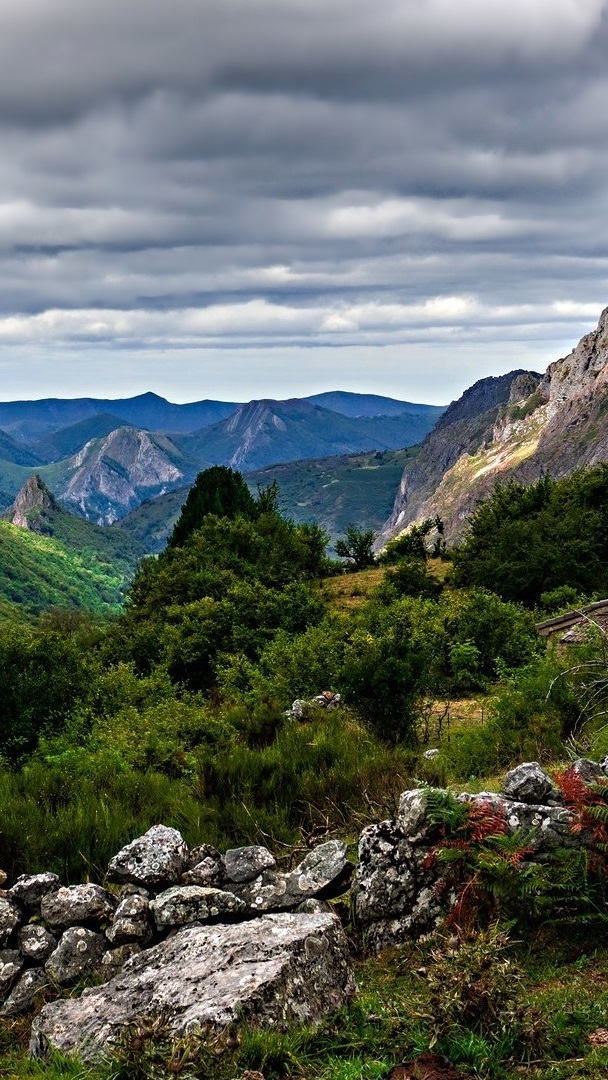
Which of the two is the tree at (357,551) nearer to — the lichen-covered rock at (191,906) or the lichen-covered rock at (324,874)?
the lichen-covered rock at (324,874)

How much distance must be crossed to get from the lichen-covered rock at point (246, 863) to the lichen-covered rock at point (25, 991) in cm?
188

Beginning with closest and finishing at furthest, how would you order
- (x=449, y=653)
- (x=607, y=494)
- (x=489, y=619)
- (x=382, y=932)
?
(x=382, y=932) → (x=449, y=653) → (x=489, y=619) → (x=607, y=494)

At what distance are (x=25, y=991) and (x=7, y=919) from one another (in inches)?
28.4

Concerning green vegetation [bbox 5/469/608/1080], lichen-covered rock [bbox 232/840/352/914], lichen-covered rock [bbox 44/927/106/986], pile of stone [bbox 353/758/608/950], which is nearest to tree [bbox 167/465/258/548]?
green vegetation [bbox 5/469/608/1080]

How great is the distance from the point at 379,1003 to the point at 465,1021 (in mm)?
784

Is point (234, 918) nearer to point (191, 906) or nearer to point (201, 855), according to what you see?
point (191, 906)

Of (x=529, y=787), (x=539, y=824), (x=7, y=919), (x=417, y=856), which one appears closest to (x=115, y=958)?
(x=7, y=919)

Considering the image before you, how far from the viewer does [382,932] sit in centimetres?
718

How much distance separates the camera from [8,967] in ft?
24.2

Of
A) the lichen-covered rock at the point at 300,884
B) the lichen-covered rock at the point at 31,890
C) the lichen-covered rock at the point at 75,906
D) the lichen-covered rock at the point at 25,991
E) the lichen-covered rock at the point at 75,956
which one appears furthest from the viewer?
the lichen-covered rock at the point at 31,890

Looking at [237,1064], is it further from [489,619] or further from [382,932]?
[489,619]

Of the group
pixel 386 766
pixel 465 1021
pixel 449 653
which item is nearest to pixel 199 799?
pixel 386 766

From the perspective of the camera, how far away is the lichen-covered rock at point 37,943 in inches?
296

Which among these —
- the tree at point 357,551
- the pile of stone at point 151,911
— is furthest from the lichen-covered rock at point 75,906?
the tree at point 357,551
